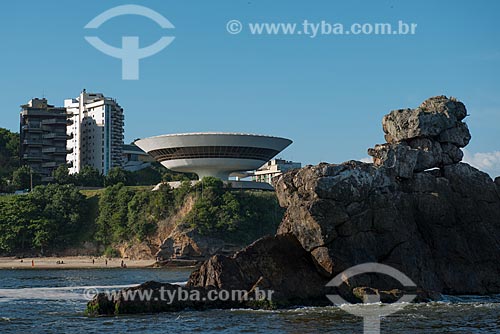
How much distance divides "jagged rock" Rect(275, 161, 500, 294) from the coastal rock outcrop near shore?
6 cm

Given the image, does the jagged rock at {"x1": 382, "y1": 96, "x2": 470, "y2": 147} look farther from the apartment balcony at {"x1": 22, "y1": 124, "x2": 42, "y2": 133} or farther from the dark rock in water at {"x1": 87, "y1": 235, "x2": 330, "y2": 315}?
the apartment balcony at {"x1": 22, "y1": 124, "x2": 42, "y2": 133}

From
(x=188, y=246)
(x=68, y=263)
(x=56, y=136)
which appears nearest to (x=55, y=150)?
(x=56, y=136)

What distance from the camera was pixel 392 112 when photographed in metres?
50.9

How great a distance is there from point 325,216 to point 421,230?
7106mm

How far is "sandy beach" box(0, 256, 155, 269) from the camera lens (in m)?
97.3

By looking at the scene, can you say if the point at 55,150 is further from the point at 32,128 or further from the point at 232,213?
the point at 232,213

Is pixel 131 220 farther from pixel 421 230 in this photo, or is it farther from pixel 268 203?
pixel 421 230

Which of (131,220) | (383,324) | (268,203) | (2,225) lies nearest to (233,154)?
(268,203)

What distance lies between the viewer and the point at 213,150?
11869cm

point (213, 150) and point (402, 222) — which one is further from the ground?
point (213, 150)

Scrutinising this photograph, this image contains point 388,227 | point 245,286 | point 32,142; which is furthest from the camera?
point 32,142

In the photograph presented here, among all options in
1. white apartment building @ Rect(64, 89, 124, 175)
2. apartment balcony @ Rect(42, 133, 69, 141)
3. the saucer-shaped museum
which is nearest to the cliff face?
the saucer-shaped museum

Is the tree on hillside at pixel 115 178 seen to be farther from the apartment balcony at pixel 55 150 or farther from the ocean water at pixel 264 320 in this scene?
the ocean water at pixel 264 320

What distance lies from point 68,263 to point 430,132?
64079 millimetres
